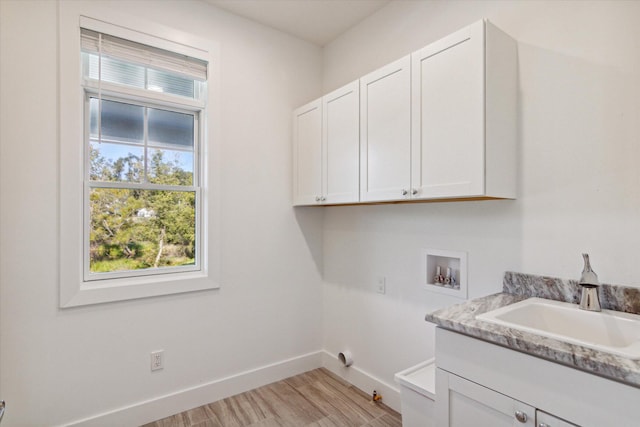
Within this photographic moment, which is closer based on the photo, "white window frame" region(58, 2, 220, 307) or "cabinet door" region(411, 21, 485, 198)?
"cabinet door" region(411, 21, 485, 198)

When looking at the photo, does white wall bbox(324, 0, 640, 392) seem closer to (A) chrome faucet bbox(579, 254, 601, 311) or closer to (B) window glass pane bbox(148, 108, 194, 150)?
(A) chrome faucet bbox(579, 254, 601, 311)

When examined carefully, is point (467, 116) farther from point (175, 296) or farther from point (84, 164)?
point (84, 164)

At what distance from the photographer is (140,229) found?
224cm

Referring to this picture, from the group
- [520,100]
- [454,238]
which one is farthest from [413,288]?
[520,100]

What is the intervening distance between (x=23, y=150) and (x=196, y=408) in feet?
6.13

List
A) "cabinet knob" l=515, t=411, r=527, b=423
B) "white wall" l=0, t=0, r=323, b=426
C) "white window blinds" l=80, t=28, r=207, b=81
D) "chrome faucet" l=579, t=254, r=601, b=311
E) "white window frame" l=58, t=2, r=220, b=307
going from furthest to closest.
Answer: "white window blinds" l=80, t=28, r=207, b=81 < "white window frame" l=58, t=2, r=220, b=307 < "white wall" l=0, t=0, r=323, b=426 < "chrome faucet" l=579, t=254, r=601, b=311 < "cabinet knob" l=515, t=411, r=527, b=423

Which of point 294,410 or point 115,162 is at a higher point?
point 115,162

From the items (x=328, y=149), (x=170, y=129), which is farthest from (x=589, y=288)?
(x=170, y=129)

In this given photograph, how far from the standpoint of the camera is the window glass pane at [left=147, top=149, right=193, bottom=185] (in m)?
2.28

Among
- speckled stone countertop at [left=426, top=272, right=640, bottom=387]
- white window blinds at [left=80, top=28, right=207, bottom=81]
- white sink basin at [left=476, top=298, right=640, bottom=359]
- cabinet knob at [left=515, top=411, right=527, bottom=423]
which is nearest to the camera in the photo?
speckled stone countertop at [left=426, top=272, right=640, bottom=387]

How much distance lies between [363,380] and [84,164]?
2.37 meters

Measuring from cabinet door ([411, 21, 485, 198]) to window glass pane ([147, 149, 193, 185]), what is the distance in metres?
1.56

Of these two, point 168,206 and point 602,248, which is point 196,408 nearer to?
point 168,206

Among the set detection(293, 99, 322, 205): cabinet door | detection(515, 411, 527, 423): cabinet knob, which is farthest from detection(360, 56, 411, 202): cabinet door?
detection(515, 411, 527, 423): cabinet knob
